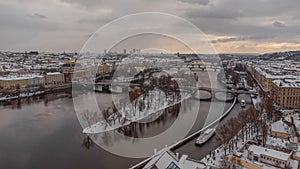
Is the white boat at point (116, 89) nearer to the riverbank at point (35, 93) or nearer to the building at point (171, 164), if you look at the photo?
the riverbank at point (35, 93)

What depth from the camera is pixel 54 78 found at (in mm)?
13008

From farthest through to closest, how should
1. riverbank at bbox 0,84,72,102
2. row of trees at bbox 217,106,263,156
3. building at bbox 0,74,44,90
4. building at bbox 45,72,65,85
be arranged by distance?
1. building at bbox 45,72,65,85
2. building at bbox 0,74,44,90
3. riverbank at bbox 0,84,72,102
4. row of trees at bbox 217,106,263,156

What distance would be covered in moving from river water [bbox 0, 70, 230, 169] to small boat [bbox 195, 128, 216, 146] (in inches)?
18.0

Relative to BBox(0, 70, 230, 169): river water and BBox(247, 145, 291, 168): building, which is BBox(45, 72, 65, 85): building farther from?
BBox(247, 145, 291, 168): building

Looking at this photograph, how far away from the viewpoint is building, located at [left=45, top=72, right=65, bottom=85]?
12.7 metres

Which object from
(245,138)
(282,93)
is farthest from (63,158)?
(282,93)

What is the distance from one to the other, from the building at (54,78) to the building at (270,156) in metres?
11.1

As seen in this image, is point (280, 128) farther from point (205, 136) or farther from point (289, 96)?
point (289, 96)

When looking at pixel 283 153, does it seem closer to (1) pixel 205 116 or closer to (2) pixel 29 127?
(1) pixel 205 116

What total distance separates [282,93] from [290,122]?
8.89 feet

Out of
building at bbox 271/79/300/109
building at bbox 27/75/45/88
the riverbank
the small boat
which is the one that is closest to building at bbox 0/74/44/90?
building at bbox 27/75/45/88

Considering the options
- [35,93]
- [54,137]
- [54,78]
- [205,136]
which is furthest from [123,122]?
[54,78]

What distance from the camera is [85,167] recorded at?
13.0 ft

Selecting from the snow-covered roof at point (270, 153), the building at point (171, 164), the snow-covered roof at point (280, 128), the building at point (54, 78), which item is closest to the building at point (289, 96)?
the snow-covered roof at point (280, 128)
